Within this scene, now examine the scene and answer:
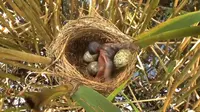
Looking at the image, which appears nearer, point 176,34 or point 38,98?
point 38,98

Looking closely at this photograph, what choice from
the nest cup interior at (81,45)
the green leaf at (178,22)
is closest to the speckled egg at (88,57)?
the nest cup interior at (81,45)

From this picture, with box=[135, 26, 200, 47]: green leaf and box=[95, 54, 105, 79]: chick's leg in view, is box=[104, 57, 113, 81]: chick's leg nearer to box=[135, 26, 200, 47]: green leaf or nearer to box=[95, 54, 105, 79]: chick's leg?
box=[95, 54, 105, 79]: chick's leg

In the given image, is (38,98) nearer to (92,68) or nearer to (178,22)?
(178,22)

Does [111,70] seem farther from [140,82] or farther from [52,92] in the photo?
[52,92]

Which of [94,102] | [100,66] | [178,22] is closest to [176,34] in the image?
[178,22]

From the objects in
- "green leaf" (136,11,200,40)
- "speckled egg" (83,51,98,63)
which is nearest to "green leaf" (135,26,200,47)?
"green leaf" (136,11,200,40)

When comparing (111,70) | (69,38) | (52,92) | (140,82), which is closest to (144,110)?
(140,82)

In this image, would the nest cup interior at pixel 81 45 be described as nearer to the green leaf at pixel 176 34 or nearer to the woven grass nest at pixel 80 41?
the woven grass nest at pixel 80 41
